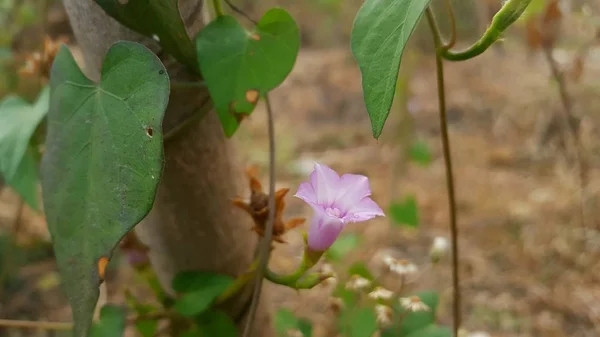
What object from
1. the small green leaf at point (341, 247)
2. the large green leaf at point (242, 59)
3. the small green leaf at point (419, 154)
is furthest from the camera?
the small green leaf at point (419, 154)

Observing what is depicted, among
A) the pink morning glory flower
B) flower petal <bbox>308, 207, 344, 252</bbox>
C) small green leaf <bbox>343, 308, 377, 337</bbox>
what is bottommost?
small green leaf <bbox>343, 308, 377, 337</bbox>

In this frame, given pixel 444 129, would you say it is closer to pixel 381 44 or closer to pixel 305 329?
pixel 381 44

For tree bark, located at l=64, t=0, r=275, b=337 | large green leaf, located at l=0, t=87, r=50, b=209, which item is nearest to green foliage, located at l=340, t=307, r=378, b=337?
tree bark, located at l=64, t=0, r=275, b=337

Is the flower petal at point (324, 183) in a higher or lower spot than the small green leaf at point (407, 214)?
higher

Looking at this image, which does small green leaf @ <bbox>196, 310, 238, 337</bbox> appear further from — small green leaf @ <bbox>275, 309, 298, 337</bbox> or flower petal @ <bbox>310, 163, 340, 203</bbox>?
flower petal @ <bbox>310, 163, 340, 203</bbox>

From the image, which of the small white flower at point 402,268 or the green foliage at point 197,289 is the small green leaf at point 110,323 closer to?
the green foliage at point 197,289

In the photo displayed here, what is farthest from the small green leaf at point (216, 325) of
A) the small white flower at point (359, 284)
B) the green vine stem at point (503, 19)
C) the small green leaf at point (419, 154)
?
the small green leaf at point (419, 154)

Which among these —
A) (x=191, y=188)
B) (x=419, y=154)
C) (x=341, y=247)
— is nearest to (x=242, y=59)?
(x=191, y=188)
